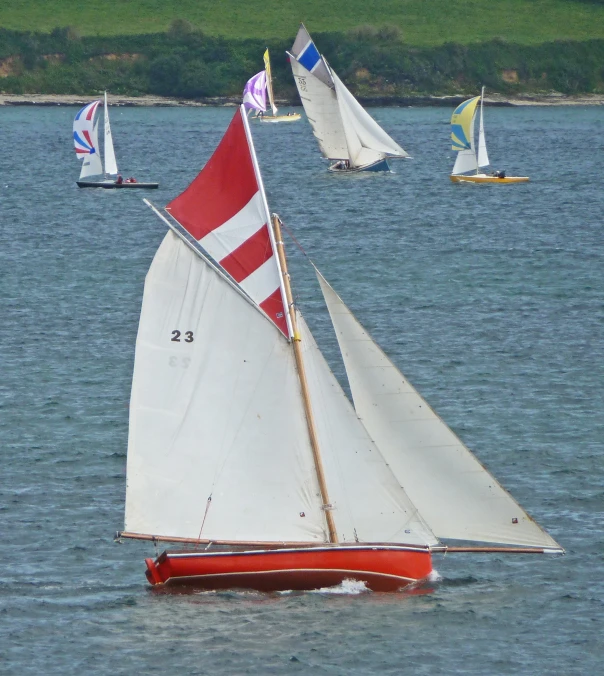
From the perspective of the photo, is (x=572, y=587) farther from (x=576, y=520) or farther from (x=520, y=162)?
(x=520, y=162)

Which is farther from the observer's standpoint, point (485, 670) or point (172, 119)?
point (172, 119)

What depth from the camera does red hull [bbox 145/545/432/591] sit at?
27.1 meters

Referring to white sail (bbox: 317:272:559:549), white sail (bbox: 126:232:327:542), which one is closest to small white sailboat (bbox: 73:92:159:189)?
white sail (bbox: 126:232:327:542)

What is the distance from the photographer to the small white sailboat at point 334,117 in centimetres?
10019

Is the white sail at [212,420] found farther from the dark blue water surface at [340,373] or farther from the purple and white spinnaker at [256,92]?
the purple and white spinnaker at [256,92]

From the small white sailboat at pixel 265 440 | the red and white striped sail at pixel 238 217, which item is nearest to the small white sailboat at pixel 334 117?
the red and white striped sail at pixel 238 217

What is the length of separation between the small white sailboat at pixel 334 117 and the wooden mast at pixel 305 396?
73260 mm

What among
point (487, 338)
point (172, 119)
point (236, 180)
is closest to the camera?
point (236, 180)

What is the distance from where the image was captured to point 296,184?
102188mm

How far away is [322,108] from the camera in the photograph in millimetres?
102812

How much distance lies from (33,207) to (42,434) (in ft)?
173

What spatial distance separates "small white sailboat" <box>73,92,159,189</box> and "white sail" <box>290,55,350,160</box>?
49.5 feet

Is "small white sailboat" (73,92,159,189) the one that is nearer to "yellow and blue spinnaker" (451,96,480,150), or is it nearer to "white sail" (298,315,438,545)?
"yellow and blue spinnaker" (451,96,480,150)

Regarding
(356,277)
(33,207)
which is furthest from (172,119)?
(356,277)
